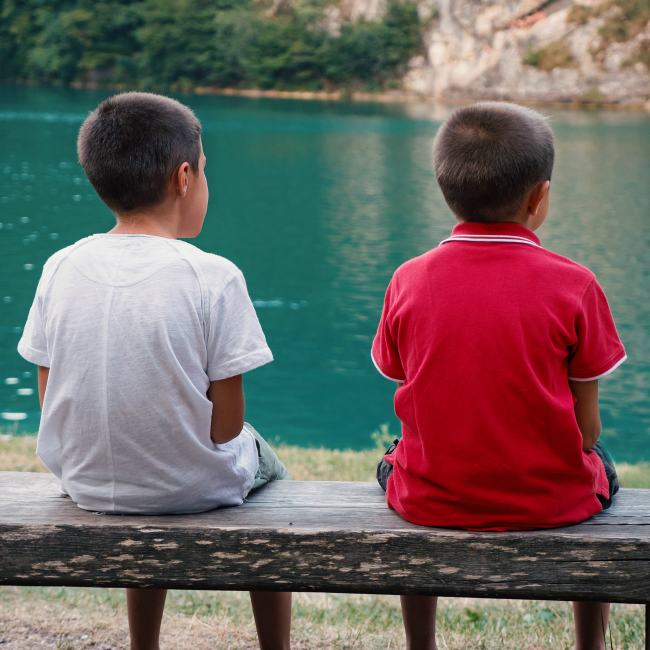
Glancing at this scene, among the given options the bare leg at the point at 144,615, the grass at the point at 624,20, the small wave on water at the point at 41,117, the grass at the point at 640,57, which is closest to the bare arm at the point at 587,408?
the bare leg at the point at 144,615

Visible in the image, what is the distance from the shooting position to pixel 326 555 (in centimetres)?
136

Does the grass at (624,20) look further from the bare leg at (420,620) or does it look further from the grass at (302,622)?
the bare leg at (420,620)

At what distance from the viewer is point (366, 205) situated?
16.7 meters

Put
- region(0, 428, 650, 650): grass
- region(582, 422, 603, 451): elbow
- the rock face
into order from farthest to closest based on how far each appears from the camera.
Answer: the rock face
region(0, 428, 650, 650): grass
region(582, 422, 603, 451): elbow

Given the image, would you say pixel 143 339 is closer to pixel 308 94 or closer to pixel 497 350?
pixel 497 350

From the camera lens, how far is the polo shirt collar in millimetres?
1347

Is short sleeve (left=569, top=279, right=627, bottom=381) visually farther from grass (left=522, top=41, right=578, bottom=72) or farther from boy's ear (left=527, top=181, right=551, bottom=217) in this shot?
grass (left=522, top=41, right=578, bottom=72)

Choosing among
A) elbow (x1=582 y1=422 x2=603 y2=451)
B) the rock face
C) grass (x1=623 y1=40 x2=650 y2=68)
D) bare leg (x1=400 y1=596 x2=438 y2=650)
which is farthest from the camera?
the rock face

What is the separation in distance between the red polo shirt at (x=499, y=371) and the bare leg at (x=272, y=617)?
1.36ft

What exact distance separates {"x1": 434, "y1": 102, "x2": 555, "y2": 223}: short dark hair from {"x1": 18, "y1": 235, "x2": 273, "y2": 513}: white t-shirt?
1.48ft

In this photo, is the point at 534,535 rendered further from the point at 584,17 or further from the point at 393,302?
the point at 584,17

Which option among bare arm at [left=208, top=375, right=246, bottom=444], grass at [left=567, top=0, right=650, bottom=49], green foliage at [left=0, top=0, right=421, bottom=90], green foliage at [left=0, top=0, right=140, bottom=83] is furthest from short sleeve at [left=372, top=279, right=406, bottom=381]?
green foliage at [left=0, top=0, right=140, bottom=83]

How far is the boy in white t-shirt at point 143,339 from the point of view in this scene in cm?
130

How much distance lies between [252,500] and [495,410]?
54 centimetres
